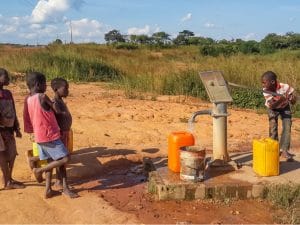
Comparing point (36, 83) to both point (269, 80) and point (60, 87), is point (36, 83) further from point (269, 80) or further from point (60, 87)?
point (269, 80)

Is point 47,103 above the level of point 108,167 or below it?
above

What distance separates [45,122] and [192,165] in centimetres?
155

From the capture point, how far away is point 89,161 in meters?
6.35

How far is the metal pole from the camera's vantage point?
5.43 metres

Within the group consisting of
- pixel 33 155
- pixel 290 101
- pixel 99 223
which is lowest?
pixel 99 223

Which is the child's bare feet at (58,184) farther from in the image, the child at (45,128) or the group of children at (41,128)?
the child at (45,128)

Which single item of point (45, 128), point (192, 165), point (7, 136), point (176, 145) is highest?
point (45, 128)

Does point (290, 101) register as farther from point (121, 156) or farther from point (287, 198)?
point (121, 156)

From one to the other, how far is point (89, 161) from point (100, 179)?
636 millimetres

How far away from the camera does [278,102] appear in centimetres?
592

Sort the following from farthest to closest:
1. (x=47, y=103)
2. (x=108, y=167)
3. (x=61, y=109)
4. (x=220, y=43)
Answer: (x=220, y=43) → (x=108, y=167) → (x=61, y=109) → (x=47, y=103)

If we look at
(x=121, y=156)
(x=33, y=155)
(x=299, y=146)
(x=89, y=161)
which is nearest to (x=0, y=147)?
(x=33, y=155)

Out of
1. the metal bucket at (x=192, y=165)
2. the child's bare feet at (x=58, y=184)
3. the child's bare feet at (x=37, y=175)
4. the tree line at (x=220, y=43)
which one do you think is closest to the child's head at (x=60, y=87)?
the child's bare feet at (x=37, y=175)

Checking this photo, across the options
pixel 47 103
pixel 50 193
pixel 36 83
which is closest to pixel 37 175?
pixel 50 193
